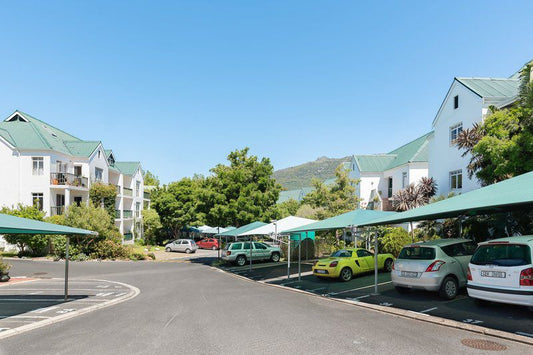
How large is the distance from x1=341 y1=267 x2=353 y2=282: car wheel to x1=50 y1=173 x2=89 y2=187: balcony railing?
2766 centimetres

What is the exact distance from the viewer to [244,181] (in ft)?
99.9

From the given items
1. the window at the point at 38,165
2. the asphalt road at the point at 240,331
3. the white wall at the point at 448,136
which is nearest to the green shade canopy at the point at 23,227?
the asphalt road at the point at 240,331

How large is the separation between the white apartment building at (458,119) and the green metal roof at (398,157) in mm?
5979

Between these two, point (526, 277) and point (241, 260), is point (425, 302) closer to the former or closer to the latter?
point (526, 277)

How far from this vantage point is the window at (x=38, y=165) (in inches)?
1288

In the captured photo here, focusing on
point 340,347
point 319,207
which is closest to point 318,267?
point 340,347

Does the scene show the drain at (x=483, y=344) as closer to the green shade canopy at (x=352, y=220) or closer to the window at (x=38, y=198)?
the green shade canopy at (x=352, y=220)

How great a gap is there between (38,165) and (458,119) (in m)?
33.6

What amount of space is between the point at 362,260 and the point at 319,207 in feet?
62.9

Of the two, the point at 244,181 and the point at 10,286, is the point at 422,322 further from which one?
the point at 244,181

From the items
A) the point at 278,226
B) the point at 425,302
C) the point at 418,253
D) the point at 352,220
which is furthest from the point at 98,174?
the point at 425,302

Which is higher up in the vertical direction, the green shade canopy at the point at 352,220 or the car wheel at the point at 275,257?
the green shade canopy at the point at 352,220

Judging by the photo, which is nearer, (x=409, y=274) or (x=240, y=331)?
(x=240, y=331)

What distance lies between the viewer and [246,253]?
26797mm
